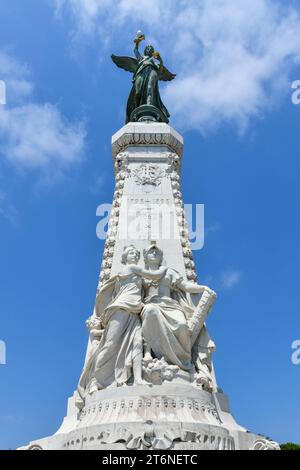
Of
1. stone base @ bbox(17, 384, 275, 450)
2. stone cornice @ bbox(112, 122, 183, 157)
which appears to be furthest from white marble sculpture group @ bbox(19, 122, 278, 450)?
stone cornice @ bbox(112, 122, 183, 157)

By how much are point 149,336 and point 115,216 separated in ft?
15.3

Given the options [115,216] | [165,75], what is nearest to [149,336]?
[115,216]

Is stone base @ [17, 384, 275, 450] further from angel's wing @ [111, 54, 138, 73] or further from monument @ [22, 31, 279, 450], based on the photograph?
angel's wing @ [111, 54, 138, 73]

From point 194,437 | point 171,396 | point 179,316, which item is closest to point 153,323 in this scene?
point 179,316

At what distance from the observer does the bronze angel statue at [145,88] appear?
17.9 m

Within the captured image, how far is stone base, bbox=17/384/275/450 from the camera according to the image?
10242 mm

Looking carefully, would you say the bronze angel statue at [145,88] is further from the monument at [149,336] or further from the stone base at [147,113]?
the monument at [149,336]

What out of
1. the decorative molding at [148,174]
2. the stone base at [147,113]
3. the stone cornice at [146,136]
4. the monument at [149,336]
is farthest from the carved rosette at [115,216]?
the stone base at [147,113]

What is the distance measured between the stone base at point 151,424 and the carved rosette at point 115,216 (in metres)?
4.08

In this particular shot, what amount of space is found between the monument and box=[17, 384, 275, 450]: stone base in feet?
0.07

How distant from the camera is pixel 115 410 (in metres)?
11.1

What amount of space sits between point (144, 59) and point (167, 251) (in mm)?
8548

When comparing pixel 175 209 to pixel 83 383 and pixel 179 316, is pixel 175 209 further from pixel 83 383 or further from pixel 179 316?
pixel 83 383
